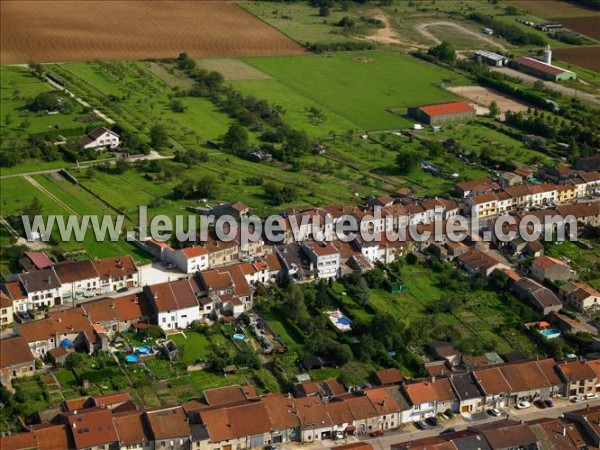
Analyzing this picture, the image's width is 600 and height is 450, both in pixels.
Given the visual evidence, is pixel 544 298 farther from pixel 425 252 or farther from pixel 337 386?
pixel 337 386

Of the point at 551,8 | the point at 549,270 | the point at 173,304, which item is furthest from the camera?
the point at 551,8

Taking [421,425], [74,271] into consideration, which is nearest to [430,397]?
[421,425]

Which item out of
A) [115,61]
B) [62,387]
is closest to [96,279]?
[62,387]

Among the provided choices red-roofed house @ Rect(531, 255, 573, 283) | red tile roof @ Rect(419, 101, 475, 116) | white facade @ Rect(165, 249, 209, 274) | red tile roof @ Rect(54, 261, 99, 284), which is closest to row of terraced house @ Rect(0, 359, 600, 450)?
red-roofed house @ Rect(531, 255, 573, 283)

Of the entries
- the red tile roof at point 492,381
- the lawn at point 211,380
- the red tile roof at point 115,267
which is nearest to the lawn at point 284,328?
the lawn at point 211,380

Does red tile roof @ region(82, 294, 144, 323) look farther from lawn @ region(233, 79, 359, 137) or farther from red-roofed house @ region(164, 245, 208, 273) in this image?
lawn @ region(233, 79, 359, 137)

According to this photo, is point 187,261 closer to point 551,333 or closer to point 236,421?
point 236,421
